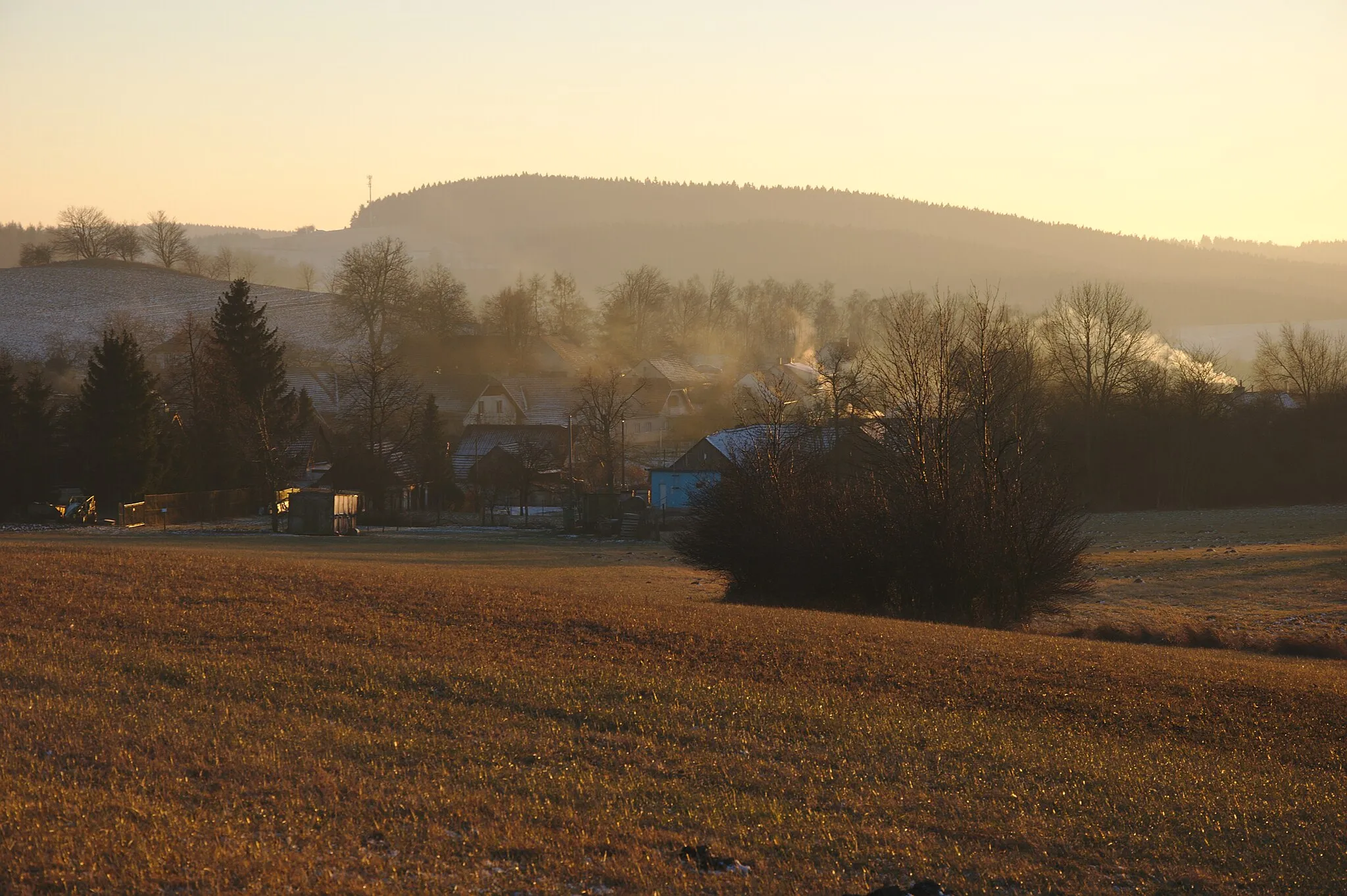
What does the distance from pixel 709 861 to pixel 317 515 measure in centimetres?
4631

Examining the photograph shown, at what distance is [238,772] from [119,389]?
55884 millimetres

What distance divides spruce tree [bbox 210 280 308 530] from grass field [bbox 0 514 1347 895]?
47.0 metres

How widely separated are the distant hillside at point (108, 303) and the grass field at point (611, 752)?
10172 centimetres

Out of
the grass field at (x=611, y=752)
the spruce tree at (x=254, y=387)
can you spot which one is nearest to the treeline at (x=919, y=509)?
the grass field at (x=611, y=752)

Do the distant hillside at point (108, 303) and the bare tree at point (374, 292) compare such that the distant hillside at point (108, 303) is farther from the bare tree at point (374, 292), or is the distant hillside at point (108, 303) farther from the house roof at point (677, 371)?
the house roof at point (677, 371)

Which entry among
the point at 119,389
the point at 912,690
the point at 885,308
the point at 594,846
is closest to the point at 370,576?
the point at 912,690

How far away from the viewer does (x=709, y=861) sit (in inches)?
282

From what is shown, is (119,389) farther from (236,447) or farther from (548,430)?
(548,430)

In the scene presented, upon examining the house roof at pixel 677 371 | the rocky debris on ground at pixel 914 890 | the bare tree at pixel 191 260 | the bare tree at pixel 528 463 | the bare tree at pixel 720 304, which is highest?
the bare tree at pixel 191 260

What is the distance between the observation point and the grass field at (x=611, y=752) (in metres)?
7.06

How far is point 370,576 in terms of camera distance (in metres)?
21.7

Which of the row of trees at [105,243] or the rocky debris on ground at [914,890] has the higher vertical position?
the row of trees at [105,243]

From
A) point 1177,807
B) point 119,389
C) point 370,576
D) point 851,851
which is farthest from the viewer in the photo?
point 119,389

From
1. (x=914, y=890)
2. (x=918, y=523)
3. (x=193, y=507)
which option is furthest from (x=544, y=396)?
(x=914, y=890)
